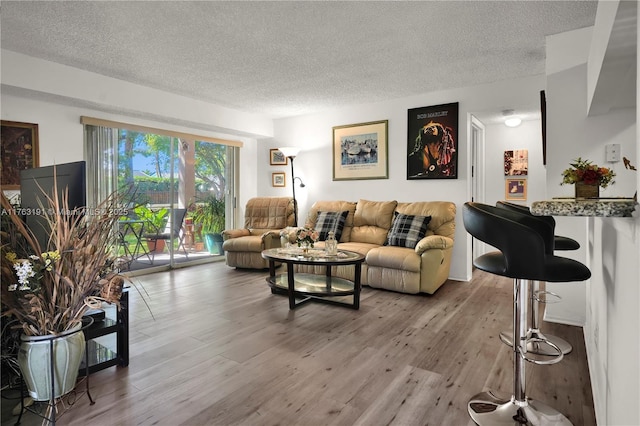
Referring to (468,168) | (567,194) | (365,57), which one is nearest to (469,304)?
(567,194)

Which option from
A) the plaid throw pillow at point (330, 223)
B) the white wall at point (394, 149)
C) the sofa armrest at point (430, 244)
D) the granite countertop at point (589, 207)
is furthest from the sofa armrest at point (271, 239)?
the granite countertop at point (589, 207)

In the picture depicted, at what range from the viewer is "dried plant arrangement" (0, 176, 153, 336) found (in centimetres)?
143

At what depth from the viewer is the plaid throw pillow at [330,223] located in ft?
16.5

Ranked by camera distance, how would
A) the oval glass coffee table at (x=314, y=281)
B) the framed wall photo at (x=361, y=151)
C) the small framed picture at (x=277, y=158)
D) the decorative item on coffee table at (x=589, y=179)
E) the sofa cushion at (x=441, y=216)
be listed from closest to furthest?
the decorative item on coffee table at (x=589, y=179), the oval glass coffee table at (x=314, y=281), the sofa cushion at (x=441, y=216), the framed wall photo at (x=361, y=151), the small framed picture at (x=277, y=158)

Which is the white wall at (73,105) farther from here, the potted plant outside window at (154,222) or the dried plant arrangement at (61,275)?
the dried plant arrangement at (61,275)

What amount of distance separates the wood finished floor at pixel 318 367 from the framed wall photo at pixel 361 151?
2276 millimetres

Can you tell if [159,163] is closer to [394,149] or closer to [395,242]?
[394,149]

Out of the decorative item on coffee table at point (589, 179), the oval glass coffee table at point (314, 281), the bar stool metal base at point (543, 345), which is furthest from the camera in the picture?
the oval glass coffee table at point (314, 281)

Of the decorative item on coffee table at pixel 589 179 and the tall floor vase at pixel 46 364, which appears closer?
the tall floor vase at pixel 46 364

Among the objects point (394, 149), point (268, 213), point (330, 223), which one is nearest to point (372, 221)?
point (330, 223)

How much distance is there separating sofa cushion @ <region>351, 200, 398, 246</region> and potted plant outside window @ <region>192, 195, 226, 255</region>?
243 centimetres

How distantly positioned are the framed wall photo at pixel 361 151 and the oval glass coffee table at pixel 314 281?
6.33 feet

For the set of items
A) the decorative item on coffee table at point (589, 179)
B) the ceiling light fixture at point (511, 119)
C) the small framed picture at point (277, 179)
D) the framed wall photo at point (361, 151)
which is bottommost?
the decorative item on coffee table at point (589, 179)

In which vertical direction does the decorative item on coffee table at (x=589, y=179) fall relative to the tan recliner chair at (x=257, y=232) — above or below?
above
